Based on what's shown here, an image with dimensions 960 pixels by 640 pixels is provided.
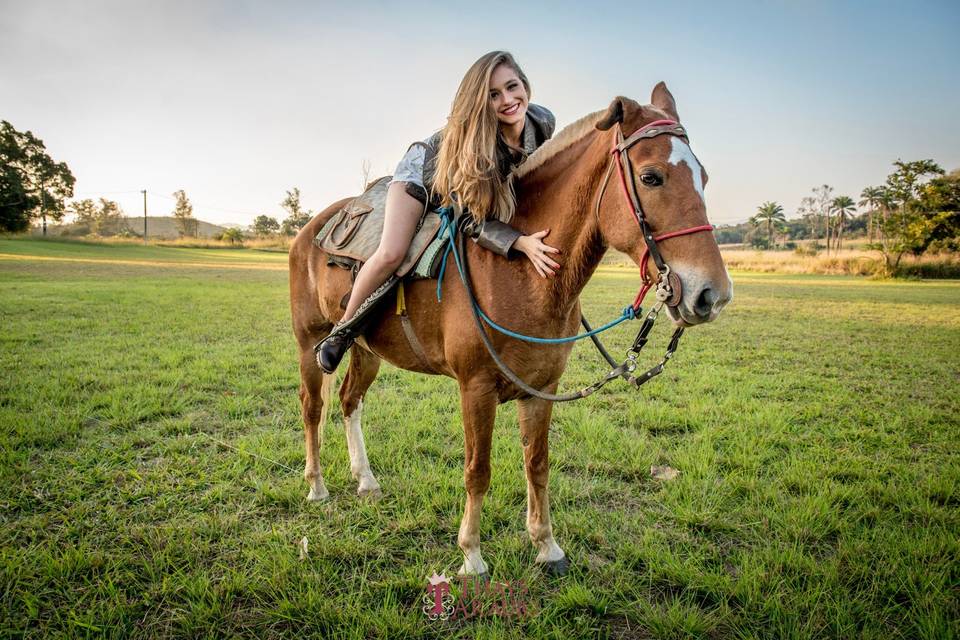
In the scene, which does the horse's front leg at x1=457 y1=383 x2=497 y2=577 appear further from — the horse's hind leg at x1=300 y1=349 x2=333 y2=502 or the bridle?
the horse's hind leg at x1=300 y1=349 x2=333 y2=502

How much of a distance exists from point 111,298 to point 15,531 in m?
13.7

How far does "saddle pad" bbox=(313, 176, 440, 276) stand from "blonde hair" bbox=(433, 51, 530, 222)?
0.31 meters

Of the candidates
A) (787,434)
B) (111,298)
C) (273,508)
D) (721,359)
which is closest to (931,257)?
(721,359)

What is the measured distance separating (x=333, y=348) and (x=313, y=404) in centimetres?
89

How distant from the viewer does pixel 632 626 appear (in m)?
2.36

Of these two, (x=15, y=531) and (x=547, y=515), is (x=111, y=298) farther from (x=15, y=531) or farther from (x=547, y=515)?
(x=547, y=515)

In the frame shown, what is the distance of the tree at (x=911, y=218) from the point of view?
95.4 feet

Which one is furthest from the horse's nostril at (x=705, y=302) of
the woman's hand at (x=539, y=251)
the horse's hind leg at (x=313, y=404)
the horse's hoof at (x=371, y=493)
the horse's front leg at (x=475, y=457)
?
the horse's hind leg at (x=313, y=404)

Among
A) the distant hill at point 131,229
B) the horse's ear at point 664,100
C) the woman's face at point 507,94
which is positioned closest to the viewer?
the horse's ear at point 664,100

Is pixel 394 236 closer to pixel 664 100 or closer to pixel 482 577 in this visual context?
pixel 664 100

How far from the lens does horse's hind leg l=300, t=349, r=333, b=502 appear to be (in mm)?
3605

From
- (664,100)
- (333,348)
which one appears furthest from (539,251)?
(333,348)

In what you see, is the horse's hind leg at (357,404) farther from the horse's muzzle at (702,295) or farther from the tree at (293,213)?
the tree at (293,213)

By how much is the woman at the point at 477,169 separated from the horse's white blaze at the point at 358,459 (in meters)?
1.07
